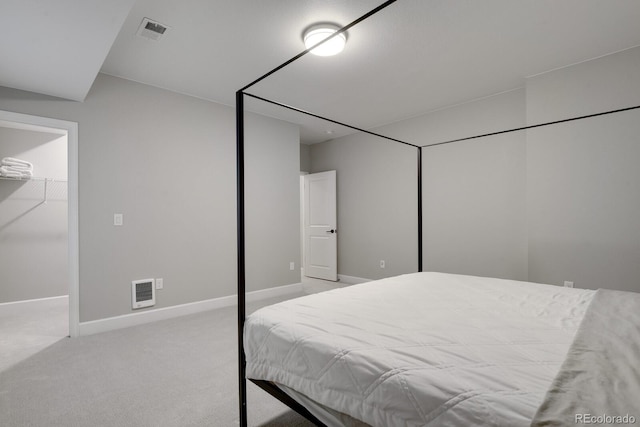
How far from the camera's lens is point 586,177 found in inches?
117

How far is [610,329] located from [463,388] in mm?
836

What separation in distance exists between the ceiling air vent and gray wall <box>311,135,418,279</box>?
3307 mm

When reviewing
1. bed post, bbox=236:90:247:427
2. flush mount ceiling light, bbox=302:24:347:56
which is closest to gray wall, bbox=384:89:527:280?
flush mount ceiling light, bbox=302:24:347:56

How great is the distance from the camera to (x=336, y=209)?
5.63m

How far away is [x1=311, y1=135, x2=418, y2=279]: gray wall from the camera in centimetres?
464

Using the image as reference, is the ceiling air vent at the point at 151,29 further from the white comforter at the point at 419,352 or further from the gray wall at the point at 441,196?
the gray wall at the point at 441,196

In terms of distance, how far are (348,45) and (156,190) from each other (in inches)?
97.8

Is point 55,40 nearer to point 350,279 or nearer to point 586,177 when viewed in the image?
point 586,177

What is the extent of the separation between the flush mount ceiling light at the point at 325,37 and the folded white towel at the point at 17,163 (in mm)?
3642

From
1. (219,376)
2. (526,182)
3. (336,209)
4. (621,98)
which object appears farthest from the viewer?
(336,209)

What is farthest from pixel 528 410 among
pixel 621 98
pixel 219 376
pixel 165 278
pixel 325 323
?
pixel 165 278

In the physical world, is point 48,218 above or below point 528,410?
above

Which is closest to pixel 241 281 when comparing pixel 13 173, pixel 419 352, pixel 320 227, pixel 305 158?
pixel 419 352

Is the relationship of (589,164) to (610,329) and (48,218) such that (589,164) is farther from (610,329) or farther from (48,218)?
(48,218)
